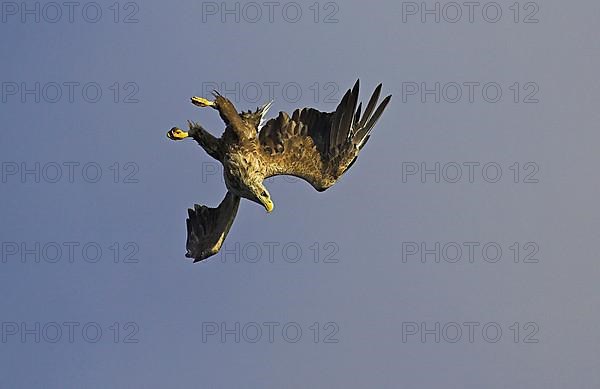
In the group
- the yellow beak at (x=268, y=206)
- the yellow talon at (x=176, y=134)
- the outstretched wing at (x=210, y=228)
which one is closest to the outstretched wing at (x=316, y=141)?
the yellow beak at (x=268, y=206)

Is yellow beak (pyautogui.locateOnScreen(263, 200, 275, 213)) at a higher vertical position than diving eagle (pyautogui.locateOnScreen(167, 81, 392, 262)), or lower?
lower

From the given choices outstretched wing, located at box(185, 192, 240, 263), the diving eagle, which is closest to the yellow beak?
the diving eagle

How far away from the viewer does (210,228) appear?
2597 centimetres

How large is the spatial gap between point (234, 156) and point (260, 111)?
1519 millimetres

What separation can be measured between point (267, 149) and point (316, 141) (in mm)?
1696

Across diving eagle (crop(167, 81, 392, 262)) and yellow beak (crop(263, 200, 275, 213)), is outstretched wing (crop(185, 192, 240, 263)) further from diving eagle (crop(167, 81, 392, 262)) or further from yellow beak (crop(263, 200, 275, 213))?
yellow beak (crop(263, 200, 275, 213))

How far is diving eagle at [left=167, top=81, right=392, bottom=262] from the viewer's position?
2299 cm

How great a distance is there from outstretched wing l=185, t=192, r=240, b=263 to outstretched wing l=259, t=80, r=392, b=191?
2.29m

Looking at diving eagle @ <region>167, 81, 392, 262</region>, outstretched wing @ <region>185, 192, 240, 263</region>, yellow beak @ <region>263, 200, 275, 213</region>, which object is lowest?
outstretched wing @ <region>185, 192, 240, 263</region>

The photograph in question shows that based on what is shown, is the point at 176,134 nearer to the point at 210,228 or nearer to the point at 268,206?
the point at 268,206

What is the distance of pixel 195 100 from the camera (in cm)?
2234

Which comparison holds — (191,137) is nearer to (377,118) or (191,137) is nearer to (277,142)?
(277,142)

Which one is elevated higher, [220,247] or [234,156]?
[234,156]

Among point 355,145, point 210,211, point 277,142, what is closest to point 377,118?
point 355,145
